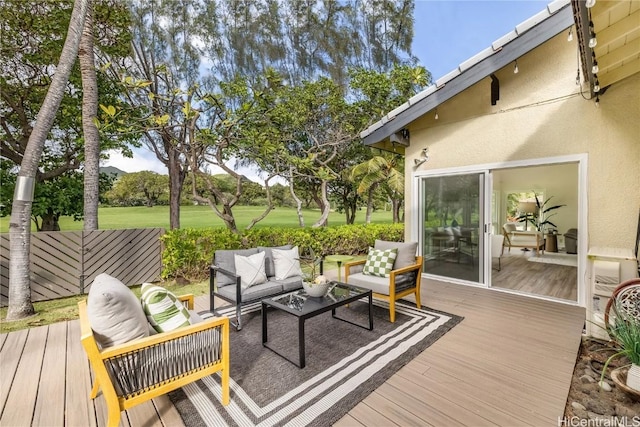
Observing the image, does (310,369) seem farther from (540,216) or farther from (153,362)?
(540,216)

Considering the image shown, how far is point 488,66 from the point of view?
5.00 meters

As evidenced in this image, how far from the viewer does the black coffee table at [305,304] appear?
9.81 ft

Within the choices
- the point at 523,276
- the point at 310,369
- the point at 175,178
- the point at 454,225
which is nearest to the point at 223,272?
the point at 310,369

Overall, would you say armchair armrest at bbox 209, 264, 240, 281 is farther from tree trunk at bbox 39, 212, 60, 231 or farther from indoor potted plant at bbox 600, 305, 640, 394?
tree trunk at bbox 39, 212, 60, 231

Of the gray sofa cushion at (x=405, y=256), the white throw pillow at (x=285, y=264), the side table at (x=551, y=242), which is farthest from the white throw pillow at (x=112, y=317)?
the side table at (x=551, y=242)

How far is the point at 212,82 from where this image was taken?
495 inches

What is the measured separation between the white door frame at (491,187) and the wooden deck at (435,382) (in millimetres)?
1128

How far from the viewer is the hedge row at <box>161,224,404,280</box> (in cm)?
593

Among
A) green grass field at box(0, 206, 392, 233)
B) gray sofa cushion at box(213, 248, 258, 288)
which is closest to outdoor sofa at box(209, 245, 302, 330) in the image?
gray sofa cushion at box(213, 248, 258, 288)

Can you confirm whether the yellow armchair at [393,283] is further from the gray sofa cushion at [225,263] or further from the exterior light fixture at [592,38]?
the exterior light fixture at [592,38]

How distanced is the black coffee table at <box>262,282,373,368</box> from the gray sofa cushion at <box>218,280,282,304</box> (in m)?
0.43

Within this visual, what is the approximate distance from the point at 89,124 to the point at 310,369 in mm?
6234

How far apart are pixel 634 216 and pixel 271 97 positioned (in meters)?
7.39

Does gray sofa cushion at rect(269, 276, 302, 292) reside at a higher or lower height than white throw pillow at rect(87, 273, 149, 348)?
lower
